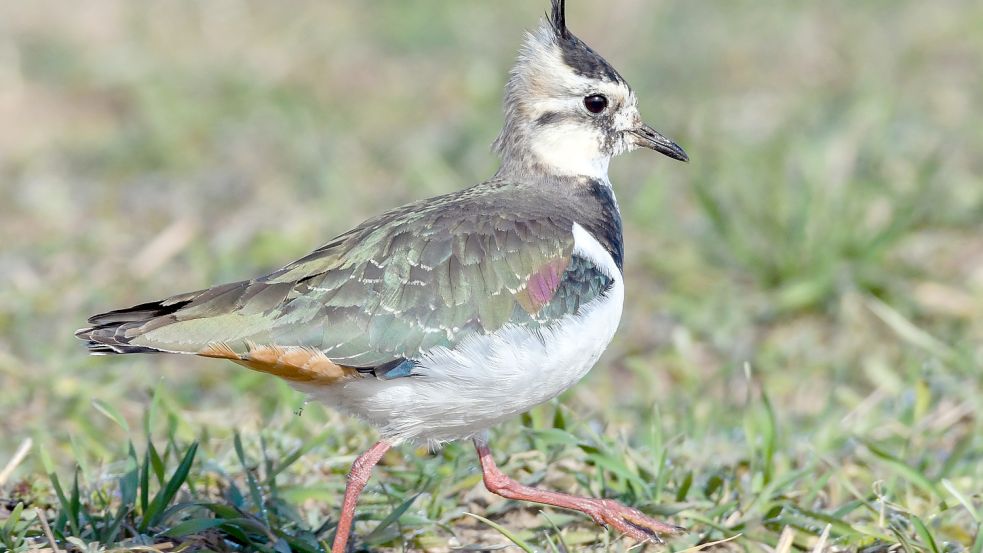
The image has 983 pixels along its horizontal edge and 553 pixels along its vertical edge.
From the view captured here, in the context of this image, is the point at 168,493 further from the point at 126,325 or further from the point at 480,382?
the point at 480,382

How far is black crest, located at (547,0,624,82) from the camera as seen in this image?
5195mm

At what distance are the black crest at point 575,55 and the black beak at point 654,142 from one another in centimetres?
26

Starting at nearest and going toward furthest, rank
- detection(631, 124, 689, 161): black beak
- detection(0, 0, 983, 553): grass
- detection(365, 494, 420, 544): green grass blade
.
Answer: detection(365, 494, 420, 544): green grass blade < detection(0, 0, 983, 553): grass < detection(631, 124, 689, 161): black beak

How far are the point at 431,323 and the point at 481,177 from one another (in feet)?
14.6

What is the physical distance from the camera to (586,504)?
4609 mm

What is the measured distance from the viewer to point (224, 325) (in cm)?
430

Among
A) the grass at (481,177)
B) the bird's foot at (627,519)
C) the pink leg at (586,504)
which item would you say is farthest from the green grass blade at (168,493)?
the bird's foot at (627,519)

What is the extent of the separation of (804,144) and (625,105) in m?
3.25

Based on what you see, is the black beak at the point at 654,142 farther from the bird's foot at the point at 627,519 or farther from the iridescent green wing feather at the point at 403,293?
the bird's foot at the point at 627,519

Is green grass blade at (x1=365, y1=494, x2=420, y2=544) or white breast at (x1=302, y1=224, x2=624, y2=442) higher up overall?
white breast at (x1=302, y1=224, x2=624, y2=442)

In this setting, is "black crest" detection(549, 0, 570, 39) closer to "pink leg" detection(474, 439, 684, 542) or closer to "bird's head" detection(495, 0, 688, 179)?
"bird's head" detection(495, 0, 688, 179)

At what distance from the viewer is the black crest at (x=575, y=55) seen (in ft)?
17.0

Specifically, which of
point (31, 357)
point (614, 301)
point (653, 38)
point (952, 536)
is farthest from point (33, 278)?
point (653, 38)

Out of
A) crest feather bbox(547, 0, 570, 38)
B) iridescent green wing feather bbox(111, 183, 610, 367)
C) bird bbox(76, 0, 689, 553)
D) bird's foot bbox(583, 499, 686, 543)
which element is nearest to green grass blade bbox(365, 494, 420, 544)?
bird bbox(76, 0, 689, 553)
